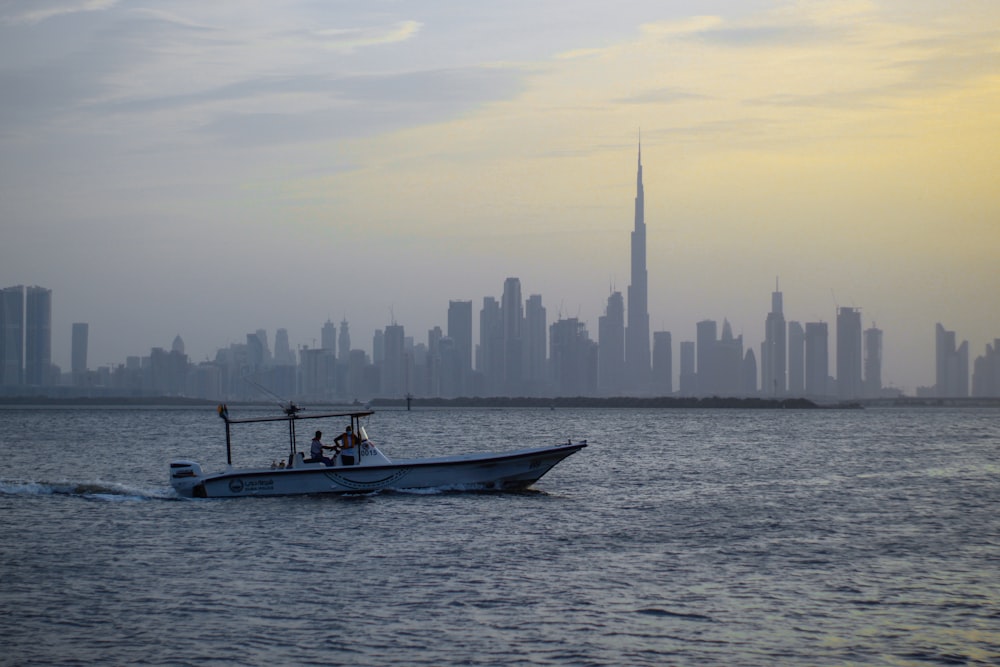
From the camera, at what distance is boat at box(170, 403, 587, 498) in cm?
3647

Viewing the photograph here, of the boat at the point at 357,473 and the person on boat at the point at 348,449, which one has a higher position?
the person on boat at the point at 348,449

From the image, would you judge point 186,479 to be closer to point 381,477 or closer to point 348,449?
point 348,449

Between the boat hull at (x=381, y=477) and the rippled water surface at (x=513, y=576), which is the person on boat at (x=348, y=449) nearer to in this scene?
the boat hull at (x=381, y=477)

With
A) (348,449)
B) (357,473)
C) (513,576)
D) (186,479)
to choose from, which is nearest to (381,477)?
(357,473)

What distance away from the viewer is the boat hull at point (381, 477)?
1437 inches

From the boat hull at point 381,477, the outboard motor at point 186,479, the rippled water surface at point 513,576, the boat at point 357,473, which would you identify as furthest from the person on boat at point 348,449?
the outboard motor at point 186,479

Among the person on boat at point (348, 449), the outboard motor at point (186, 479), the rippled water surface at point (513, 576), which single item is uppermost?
the person on boat at point (348, 449)

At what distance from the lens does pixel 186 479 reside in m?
37.6

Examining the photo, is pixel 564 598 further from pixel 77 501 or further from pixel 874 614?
pixel 77 501

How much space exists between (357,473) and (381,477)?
883 mm

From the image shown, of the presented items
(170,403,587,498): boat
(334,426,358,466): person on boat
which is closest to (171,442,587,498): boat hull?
(170,403,587,498): boat

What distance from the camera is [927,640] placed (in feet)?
60.9

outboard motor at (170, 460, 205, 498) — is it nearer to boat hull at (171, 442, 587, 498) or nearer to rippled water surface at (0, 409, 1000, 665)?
boat hull at (171, 442, 587, 498)

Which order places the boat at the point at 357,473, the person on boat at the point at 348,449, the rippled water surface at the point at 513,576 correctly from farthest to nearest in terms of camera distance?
1. the person on boat at the point at 348,449
2. the boat at the point at 357,473
3. the rippled water surface at the point at 513,576
